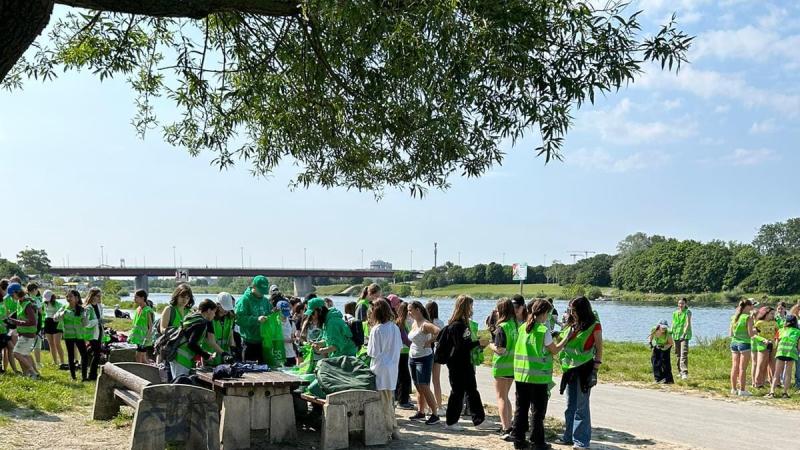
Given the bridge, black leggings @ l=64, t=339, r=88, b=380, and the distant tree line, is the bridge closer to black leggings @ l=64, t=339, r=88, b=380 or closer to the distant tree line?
the distant tree line

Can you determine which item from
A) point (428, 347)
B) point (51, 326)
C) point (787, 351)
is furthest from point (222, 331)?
point (787, 351)

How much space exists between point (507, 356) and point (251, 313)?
3.27 m

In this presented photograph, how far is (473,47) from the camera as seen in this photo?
5719 millimetres

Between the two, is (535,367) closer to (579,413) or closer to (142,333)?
(579,413)

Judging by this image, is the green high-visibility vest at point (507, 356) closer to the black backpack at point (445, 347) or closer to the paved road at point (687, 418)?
the black backpack at point (445, 347)

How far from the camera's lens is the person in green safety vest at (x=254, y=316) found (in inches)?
395

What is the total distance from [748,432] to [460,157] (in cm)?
590

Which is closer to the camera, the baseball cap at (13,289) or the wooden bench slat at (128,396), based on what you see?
the wooden bench slat at (128,396)

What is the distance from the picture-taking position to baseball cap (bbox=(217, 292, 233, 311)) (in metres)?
9.48

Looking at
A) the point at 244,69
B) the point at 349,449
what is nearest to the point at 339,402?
the point at 349,449

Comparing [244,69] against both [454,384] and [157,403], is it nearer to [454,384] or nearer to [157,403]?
[157,403]

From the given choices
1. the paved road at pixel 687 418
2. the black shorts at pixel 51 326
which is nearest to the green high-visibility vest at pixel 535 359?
the paved road at pixel 687 418

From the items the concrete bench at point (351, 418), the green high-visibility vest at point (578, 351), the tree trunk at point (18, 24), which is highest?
the tree trunk at point (18, 24)

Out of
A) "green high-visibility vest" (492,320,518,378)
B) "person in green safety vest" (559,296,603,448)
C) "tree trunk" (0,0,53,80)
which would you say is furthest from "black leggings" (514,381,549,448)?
"tree trunk" (0,0,53,80)
